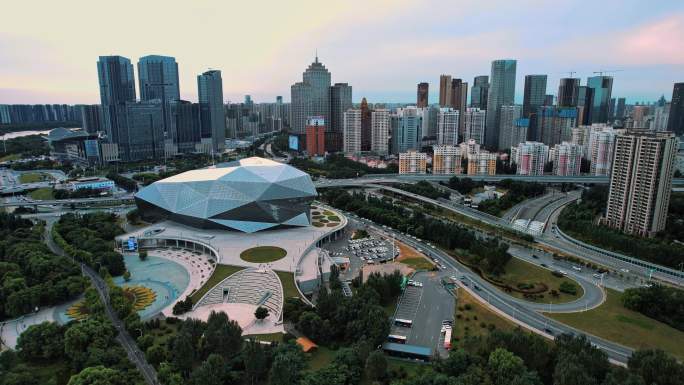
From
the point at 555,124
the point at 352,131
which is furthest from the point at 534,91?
the point at 352,131

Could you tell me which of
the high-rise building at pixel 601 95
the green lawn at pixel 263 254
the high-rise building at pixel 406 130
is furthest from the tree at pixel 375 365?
the high-rise building at pixel 601 95

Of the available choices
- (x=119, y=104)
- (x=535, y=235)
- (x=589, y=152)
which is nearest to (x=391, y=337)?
(x=535, y=235)

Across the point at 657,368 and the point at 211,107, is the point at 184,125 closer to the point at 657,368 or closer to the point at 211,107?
the point at 211,107

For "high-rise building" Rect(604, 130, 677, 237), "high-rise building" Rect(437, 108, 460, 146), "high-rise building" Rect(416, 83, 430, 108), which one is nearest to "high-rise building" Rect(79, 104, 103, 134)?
"high-rise building" Rect(437, 108, 460, 146)

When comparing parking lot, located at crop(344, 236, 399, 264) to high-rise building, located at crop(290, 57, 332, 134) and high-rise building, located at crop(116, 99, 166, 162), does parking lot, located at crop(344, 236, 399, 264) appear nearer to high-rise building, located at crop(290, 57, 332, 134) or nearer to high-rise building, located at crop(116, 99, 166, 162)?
high-rise building, located at crop(116, 99, 166, 162)

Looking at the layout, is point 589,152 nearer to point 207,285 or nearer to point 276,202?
point 276,202
